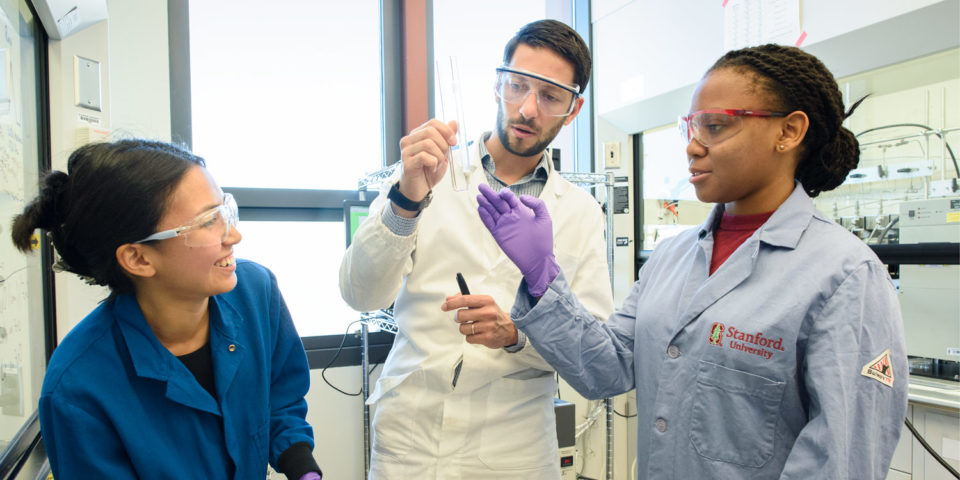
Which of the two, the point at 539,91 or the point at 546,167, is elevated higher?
the point at 539,91

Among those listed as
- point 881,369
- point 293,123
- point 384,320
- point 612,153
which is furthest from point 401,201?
point 612,153

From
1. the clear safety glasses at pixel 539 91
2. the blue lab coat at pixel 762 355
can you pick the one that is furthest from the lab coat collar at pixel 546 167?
the blue lab coat at pixel 762 355

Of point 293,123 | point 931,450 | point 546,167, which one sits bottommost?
point 931,450

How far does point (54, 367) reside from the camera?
37.7 inches

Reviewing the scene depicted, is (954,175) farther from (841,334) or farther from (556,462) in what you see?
(556,462)

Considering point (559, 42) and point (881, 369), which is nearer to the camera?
point (881, 369)

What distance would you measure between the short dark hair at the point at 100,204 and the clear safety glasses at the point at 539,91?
0.74 m

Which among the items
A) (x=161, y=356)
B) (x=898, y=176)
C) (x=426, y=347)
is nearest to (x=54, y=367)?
(x=161, y=356)

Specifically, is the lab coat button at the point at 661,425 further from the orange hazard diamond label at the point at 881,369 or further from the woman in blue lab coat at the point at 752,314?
the orange hazard diamond label at the point at 881,369

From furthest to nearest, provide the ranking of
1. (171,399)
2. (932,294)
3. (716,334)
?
(932,294) < (171,399) < (716,334)

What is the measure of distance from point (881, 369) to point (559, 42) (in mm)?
920

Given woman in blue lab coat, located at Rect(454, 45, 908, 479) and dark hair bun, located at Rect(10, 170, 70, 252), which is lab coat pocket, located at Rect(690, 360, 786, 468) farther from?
dark hair bun, located at Rect(10, 170, 70, 252)

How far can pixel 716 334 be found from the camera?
933mm

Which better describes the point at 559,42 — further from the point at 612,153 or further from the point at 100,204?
the point at 612,153
